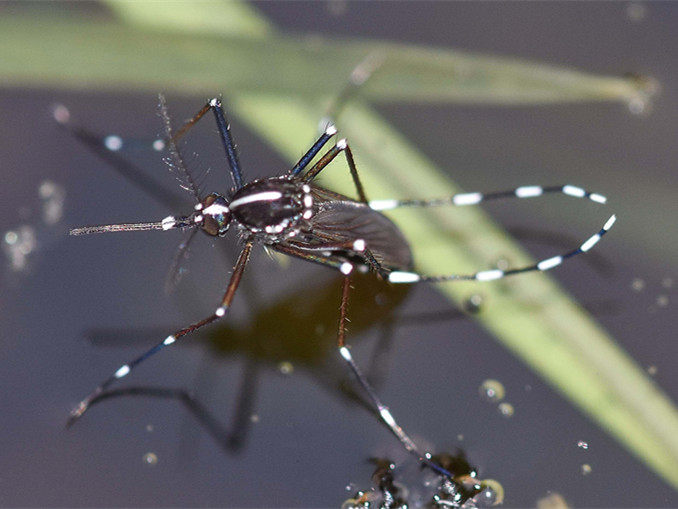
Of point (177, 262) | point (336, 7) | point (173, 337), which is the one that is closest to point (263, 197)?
point (177, 262)

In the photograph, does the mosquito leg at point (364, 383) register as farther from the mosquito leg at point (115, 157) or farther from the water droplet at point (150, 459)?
the mosquito leg at point (115, 157)

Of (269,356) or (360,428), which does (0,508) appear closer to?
(269,356)

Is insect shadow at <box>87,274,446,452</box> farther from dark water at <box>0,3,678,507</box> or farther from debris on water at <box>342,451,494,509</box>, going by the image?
debris on water at <box>342,451,494,509</box>

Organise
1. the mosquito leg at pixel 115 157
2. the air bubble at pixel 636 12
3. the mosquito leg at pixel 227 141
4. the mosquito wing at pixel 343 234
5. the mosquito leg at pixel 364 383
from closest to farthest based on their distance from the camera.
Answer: the mosquito leg at pixel 364 383 → the mosquito wing at pixel 343 234 → the mosquito leg at pixel 227 141 → the mosquito leg at pixel 115 157 → the air bubble at pixel 636 12

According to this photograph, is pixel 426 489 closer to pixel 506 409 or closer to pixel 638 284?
pixel 506 409

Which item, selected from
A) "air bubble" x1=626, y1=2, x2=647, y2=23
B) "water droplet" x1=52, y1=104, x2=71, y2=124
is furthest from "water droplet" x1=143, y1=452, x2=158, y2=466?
"air bubble" x1=626, y1=2, x2=647, y2=23

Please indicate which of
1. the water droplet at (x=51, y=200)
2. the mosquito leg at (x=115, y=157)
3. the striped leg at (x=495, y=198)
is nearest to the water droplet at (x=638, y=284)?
the striped leg at (x=495, y=198)
